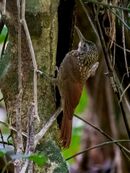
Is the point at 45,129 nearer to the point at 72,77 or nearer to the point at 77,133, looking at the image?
the point at 72,77

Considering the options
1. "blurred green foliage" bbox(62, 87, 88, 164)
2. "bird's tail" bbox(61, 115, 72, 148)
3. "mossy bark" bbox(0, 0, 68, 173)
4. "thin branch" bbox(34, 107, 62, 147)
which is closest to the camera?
"thin branch" bbox(34, 107, 62, 147)

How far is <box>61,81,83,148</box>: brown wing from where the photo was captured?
2.22m

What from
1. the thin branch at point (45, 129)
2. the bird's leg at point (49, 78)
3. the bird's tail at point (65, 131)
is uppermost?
the bird's leg at point (49, 78)

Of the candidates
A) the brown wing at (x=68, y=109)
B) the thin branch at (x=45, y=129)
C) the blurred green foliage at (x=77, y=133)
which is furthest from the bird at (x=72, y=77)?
the blurred green foliage at (x=77, y=133)

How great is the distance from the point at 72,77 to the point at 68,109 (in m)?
0.24

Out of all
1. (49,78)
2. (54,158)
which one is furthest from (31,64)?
(54,158)

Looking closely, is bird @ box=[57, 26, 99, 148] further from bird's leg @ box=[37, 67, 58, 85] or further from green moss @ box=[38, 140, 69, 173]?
green moss @ box=[38, 140, 69, 173]

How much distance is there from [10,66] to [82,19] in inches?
36.6

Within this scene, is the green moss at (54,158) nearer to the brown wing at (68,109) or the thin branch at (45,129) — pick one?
the thin branch at (45,129)

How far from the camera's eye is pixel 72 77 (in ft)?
8.06

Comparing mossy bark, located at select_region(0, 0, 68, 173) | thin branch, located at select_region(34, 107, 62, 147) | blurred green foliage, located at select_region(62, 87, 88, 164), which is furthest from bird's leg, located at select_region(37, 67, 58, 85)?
blurred green foliage, located at select_region(62, 87, 88, 164)

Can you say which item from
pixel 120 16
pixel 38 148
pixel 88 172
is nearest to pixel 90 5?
pixel 120 16

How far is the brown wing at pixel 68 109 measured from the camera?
2225 millimetres

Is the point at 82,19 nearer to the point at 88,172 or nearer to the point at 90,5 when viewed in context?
the point at 90,5
